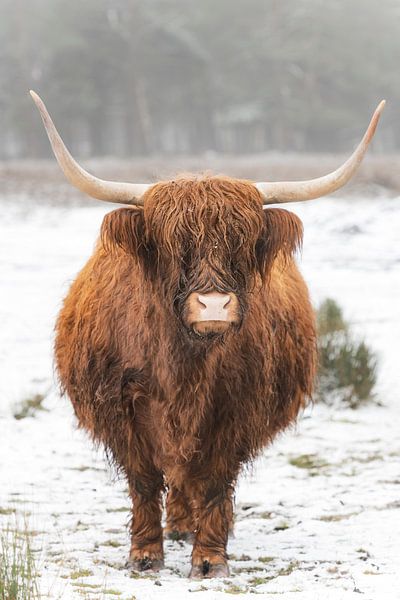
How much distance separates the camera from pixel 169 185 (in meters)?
3.90

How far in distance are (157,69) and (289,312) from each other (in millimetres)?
40353

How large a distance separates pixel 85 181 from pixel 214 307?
0.70 metres

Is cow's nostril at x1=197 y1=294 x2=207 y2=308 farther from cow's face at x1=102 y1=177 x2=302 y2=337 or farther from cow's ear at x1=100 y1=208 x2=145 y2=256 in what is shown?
cow's ear at x1=100 y1=208 x2=145 y2=256

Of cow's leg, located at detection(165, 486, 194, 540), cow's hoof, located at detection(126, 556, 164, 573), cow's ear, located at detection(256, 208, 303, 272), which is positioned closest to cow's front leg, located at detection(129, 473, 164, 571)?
cow's hoof, located at detection(126, 556, 164, 573)

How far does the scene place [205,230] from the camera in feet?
12.2

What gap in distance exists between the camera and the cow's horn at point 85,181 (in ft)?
12.0

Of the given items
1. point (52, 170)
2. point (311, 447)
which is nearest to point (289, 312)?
point (311, 447)

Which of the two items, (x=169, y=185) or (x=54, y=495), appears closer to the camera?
(x=169, y=185)

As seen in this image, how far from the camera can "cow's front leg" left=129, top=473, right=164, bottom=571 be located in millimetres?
4473

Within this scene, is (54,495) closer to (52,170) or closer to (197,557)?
(197,557)

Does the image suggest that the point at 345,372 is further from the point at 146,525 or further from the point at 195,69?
the point at 195,69

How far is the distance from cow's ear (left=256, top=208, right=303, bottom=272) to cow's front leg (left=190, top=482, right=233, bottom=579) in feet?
3.49

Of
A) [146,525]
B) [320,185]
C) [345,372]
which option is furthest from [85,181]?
[345,372]

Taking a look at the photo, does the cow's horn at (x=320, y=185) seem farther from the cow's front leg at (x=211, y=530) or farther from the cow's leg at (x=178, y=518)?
the cow's leg at (x=178, y=518)
